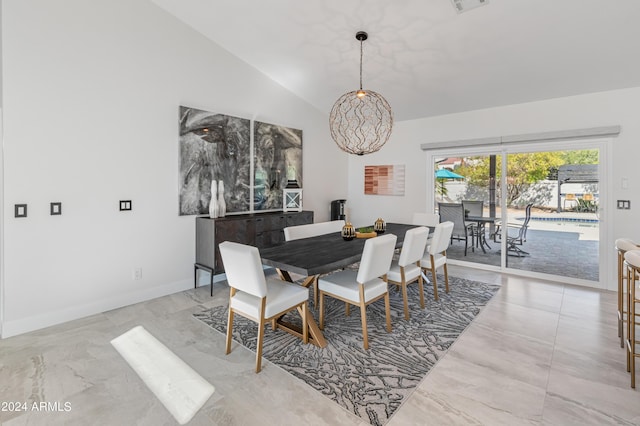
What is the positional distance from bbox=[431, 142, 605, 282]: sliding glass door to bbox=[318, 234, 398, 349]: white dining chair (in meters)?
2.89

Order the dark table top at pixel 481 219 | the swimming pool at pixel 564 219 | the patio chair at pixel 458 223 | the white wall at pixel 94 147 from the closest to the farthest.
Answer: the white wall at pixel 94 147 → the swimming pool at pixel 564 219 → the dark table top at pixel 481 219 → the patio chair at pixel 458 223

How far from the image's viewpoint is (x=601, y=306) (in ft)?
11.3

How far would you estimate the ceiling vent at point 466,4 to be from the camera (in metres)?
2.80

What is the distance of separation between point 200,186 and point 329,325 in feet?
7.60

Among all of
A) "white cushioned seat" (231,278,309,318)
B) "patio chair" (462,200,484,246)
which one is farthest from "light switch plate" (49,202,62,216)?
"patio chair" (462,200,484,246)

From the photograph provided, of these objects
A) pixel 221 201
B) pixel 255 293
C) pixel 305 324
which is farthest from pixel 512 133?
pixel 255 293

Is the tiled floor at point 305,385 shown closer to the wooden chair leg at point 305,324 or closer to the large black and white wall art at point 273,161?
the wooden chair leg at point 305,324

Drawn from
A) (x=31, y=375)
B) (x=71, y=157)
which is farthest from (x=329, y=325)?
(x=71, y=157)

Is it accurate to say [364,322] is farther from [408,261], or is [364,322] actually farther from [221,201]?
[221,201]

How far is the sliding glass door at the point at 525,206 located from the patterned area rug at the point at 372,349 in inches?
59.6

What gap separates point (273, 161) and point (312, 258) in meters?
2.68

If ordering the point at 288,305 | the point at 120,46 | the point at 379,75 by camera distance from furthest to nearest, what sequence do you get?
the point at 379,75, the point at 120,46, the point at 288,305

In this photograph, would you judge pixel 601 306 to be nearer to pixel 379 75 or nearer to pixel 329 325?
pixel 329 325

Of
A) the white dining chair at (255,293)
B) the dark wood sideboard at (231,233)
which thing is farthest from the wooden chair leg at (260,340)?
the dark wood sideboard at (231,233)
